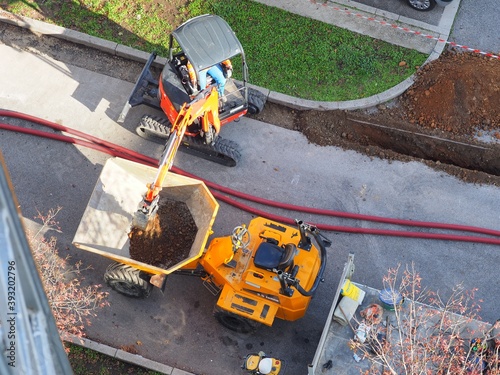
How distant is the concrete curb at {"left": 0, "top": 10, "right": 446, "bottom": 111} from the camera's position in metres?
15.2

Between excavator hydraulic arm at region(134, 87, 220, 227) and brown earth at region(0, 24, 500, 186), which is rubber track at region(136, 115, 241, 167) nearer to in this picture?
excavator hydraulic arm at region(134, 87, 220, 227)

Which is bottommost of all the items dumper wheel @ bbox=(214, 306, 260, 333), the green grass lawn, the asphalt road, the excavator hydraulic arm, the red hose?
dumper wheel @ bbox=(214, 306, 260, 333)

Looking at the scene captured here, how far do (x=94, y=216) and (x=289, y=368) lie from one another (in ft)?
15.4

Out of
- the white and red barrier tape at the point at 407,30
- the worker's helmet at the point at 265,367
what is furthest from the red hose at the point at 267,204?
the white and red barrier tape at the point at 407,30

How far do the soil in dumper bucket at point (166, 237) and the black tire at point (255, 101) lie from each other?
282 centimetres

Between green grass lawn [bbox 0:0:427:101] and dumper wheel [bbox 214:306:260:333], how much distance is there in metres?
5.66

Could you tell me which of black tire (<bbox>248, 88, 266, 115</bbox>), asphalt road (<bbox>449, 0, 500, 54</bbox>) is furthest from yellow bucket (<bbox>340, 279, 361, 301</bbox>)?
asphalt road (<bbox>449, 0, 500, 54</bbox>)

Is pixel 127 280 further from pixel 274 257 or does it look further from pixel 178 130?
pixel 178 130

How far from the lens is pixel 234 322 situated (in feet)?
41.1


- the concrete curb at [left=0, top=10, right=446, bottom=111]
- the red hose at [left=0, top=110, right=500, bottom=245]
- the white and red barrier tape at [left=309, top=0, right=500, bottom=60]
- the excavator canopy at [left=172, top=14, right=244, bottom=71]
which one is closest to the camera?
the excavator canopy at [left=172, top=14, right=244, bottom=71]

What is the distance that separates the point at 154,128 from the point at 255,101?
231cm

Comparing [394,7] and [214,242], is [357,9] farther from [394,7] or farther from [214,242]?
[214,242]

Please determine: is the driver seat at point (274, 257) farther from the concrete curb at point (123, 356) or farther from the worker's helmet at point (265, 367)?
the concrete curb at point (123, 356)

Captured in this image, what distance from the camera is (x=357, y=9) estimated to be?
16547mm
